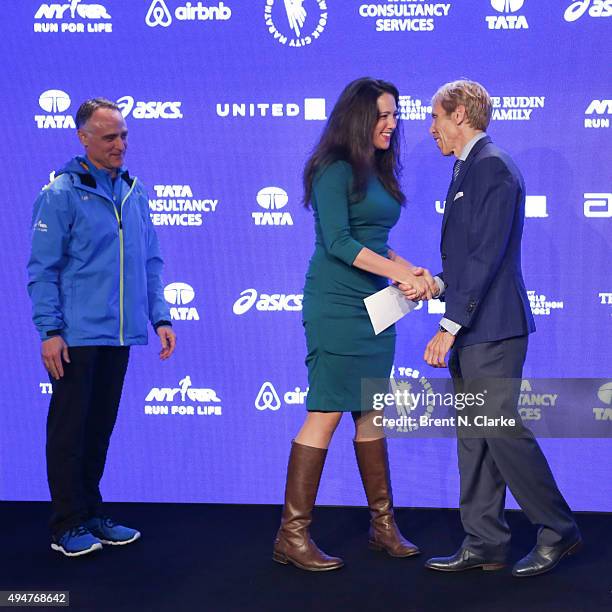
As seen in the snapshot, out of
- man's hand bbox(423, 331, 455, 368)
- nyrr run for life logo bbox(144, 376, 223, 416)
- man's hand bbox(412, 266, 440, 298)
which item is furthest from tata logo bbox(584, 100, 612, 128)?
nyrr run for life logo bbox(144, 376, 223, 416)

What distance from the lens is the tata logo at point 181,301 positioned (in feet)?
12.8

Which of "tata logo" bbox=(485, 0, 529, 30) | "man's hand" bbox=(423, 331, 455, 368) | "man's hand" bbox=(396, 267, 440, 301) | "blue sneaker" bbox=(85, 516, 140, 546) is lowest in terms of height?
"blue sneaker" bbox=(85, 516, 140, 546)

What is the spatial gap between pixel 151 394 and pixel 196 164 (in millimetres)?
1042

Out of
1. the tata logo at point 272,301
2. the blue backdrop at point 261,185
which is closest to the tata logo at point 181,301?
the blue backdrop at point 261,185

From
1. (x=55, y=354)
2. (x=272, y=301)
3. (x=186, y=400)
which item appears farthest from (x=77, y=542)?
(x=272, y=301)

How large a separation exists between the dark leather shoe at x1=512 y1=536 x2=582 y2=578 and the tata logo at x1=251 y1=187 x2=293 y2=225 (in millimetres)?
1730

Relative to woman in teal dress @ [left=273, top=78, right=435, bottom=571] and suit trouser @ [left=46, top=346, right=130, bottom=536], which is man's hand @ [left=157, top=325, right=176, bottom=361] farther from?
woman in teal dress @ [left=273, top=78, right=435, bottom=571]

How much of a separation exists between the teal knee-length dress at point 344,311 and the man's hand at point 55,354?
0.85 meters

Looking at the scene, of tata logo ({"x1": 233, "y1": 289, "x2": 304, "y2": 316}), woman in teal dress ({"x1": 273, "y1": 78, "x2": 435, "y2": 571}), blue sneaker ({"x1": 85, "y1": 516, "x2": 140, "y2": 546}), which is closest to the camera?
woman in teal dress ({"x1": 273, "y1": 78, "x2": 435, "y2": 571})

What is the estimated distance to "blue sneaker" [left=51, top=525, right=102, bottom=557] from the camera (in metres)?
3.10

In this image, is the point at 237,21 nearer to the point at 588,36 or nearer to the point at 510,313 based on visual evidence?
the point at 588,36

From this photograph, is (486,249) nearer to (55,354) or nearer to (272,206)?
(272,206)

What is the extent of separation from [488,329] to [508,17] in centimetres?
158

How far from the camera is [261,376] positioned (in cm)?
389
